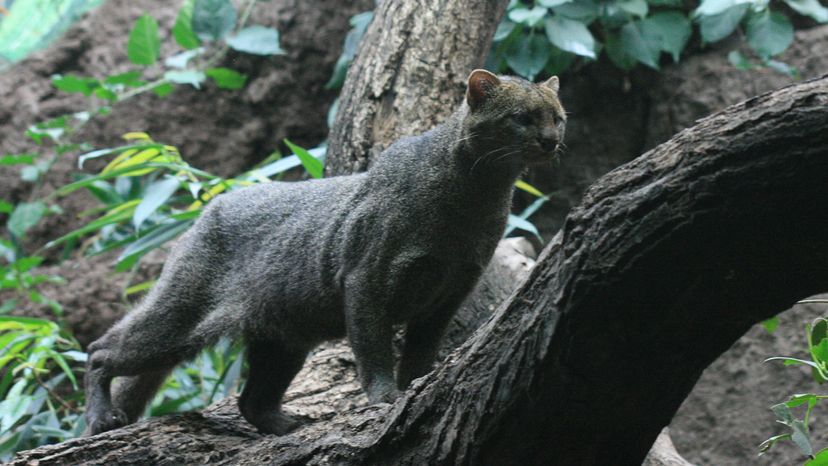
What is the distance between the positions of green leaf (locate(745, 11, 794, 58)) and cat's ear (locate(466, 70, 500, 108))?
3338 millimetres

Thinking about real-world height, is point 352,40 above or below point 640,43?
below

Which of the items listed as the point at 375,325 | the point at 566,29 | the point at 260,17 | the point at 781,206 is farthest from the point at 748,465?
the point at 260,17

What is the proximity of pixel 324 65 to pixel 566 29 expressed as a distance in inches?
99.3

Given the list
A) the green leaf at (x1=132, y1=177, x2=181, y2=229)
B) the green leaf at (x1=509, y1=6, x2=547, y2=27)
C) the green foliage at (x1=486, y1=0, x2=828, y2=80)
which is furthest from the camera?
the green foliage at (x1=486, y1=0, x2=828, y2=80)

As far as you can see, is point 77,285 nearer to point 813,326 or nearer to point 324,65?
point 324,65

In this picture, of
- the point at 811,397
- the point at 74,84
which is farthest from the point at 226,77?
the point at 811,397

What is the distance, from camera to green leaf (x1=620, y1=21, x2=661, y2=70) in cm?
695

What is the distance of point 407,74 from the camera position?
18.3ft

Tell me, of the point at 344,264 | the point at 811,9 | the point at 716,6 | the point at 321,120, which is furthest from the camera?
the point at 321,120

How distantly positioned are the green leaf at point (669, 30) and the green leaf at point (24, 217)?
4901 mm

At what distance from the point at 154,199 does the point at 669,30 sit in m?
3.93

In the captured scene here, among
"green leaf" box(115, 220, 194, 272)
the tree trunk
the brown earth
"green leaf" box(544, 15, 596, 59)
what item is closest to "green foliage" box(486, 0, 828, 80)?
"green leaf" box(544, 15, 596, 59)

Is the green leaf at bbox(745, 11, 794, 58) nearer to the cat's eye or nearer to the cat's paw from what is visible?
the cat's eye

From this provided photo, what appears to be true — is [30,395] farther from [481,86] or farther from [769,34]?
[769,34]
